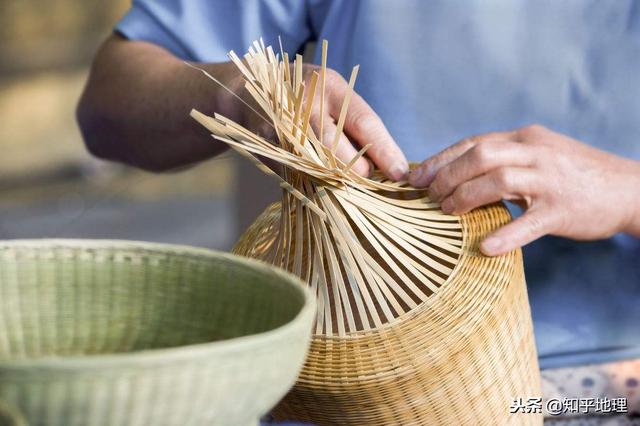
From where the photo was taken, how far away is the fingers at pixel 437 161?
2.57 feet

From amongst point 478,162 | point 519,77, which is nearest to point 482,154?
point 478,162

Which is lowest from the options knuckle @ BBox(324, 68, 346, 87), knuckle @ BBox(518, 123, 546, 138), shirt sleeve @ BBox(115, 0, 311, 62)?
knuckle @ BBox(324, 68, 346, 87)

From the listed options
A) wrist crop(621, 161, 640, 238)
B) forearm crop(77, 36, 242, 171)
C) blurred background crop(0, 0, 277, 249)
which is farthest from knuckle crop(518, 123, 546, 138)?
blurred background crop(0, 0, 277, 249)

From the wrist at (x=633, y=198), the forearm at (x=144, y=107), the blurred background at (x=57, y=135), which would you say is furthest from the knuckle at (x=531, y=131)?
the blurred background at (x=57, y=135)

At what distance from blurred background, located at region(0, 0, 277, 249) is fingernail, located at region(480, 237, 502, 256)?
2107 millimetres

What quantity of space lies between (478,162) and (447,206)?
5cm

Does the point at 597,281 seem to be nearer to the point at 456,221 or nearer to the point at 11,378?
the point at 456,221

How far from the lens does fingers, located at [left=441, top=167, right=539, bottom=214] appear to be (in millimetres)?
755

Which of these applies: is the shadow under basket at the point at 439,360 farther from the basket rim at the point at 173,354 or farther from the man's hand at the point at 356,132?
the basket rim at the point at 173,354

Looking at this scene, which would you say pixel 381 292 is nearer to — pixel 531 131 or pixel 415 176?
pixel 415 176

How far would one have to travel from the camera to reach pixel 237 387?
402 mm

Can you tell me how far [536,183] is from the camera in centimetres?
80

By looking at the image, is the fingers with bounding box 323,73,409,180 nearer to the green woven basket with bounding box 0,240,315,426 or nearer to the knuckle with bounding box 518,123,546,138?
the knuckle with bounding box 518,123,546,138

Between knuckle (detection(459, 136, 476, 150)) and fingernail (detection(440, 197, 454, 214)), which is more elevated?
knuckle (detection(459, 136, 476, 150))
